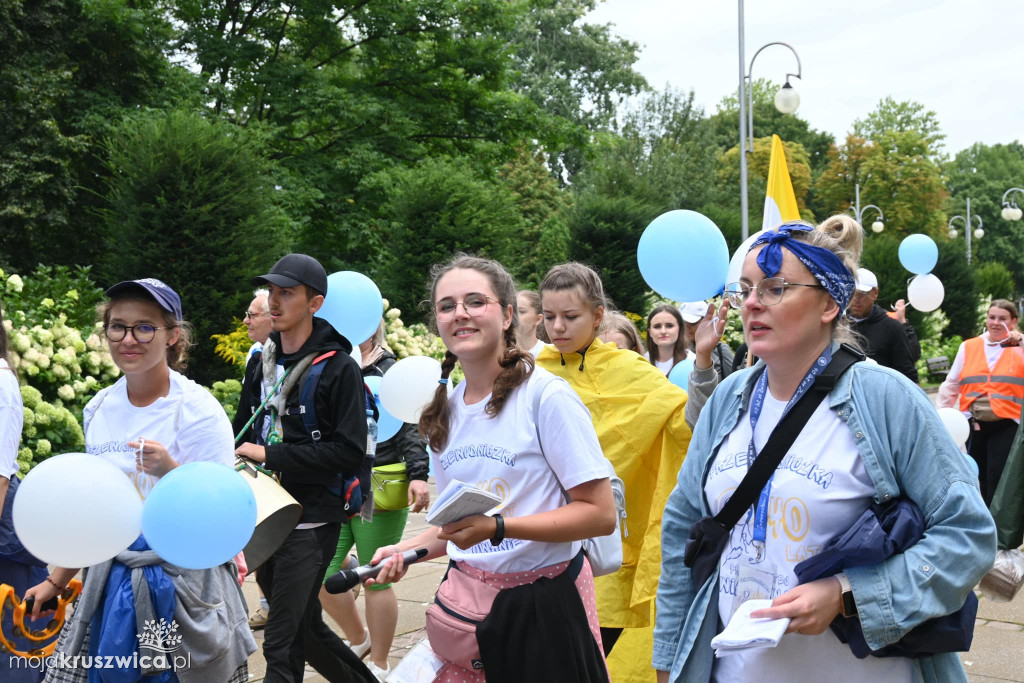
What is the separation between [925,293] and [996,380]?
3.37m

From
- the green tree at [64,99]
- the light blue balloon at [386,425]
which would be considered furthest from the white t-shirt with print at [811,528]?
the green tree at [64,99]

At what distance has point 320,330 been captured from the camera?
14.7 ft

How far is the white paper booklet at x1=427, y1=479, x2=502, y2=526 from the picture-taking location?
7.82 ft

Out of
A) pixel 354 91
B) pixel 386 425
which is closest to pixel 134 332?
pixel 386 425

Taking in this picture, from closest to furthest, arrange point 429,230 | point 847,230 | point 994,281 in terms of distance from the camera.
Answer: point 847,230 → point 429,230 → point 994,281

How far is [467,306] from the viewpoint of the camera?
9.77ft

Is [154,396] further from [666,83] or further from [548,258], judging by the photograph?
[666,83]

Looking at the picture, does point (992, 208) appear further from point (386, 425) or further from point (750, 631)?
point (750, 631)

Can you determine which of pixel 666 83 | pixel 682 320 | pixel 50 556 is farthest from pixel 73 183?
pixel 666 83

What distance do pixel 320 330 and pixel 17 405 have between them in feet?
4.49

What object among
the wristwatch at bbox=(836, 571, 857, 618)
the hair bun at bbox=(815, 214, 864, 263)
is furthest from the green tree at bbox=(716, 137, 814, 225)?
the wristwatch at bbox=(836, 571, 857, 618)

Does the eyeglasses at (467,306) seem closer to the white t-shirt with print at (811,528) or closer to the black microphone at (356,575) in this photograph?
the black microphone at (356,575)

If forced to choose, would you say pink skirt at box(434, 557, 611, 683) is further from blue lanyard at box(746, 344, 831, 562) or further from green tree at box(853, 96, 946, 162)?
green tree at box(853, 96, 946, 162)

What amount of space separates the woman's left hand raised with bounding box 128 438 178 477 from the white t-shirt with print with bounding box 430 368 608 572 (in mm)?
984
